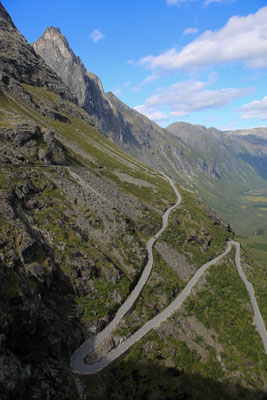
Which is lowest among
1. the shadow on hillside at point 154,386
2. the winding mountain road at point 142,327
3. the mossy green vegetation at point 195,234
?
the shadow on hillside at point 154,386

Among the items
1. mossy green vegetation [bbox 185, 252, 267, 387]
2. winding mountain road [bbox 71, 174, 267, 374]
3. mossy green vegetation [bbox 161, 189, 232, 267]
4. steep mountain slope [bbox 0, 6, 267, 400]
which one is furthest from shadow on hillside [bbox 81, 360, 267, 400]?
mossy green vegetation [bbox 161, 189, 232, 267]

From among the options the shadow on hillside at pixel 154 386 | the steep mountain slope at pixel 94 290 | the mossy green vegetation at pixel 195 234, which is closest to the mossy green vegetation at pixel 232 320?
the steep mountain slope at pixel 94 290

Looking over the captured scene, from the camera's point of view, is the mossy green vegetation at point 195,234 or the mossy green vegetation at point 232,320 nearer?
the mossy green vegetation at point 232,320

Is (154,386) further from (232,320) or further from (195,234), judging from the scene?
(195,234)

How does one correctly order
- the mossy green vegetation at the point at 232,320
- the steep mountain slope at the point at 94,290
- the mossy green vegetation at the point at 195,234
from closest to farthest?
1. the steep mountain slope at the point at 94,290
2. the mossy green vegetation at the point at 232,320
3. the mossy green vegetation at the point at 195,234

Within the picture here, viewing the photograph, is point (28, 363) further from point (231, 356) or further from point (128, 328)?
point (231, 356)

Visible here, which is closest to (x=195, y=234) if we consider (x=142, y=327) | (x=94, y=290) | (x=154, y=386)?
(x=142, y=327)

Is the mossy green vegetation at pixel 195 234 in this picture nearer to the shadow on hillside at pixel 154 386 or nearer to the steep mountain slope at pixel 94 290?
the steep mountain slope at pixel 94 290

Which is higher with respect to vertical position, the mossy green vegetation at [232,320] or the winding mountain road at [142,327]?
the winding mountain road at [142,327]
